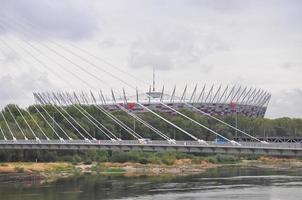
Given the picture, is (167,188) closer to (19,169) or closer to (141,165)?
(19,169)

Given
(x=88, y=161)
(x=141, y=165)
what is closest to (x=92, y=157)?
(x=88, y=161)

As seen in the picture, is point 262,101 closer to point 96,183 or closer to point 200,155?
point 200,155

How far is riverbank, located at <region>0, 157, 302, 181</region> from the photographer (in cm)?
7200

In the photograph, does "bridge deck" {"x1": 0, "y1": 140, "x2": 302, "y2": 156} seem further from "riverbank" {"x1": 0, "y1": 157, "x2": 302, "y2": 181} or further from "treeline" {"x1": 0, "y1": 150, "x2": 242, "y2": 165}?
"treeline" {"x1": 0, "y1": 150, "x2": 242, "y2": 165}

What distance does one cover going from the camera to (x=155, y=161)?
8938 centimetres

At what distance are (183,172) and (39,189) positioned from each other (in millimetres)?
24978

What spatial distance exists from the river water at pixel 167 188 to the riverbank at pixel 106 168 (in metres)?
3.82

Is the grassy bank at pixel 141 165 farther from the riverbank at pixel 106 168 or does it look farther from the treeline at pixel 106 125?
the treeline at pixel 106 125

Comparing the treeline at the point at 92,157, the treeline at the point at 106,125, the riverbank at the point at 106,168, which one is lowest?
the riverbank at the point at 106,168

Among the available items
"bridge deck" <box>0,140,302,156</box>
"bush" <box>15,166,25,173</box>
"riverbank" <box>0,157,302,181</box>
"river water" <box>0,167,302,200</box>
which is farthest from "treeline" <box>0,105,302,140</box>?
"river water" <box>0,167,302,200</box>

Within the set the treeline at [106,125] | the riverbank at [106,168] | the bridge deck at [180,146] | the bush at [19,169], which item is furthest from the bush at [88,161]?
the bush at [19,169]

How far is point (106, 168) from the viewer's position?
82125 mm

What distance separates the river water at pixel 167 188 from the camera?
50.9 meters

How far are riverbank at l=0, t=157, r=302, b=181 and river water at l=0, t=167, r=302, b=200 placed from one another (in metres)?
3.82
